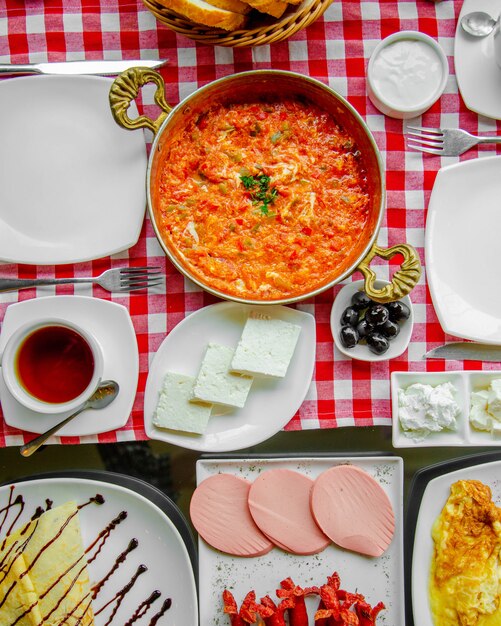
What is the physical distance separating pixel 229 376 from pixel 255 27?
1.35 m

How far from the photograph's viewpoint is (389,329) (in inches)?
89.5

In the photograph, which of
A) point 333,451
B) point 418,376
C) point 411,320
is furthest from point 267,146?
point 333,451

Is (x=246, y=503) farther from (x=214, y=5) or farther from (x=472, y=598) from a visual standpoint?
(x=214, y=5)

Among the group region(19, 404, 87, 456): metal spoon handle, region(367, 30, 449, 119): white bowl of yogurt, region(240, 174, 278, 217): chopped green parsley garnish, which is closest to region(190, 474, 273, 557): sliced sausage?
region(19, 404, 87, 456): metal spoon handle

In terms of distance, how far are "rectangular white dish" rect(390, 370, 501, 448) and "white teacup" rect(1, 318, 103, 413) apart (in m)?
1.21

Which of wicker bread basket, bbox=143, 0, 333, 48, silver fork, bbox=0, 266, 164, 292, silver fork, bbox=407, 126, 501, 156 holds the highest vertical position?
wicker bread basket, bbox=143, 0, 333, 48

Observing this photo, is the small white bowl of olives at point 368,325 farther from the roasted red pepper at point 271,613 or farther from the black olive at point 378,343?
the roasted red pepper at point 271,613

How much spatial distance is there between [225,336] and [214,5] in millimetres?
1244

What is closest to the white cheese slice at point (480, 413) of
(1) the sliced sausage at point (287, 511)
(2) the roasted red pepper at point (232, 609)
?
(1) the sliced sausage at point (287, 511)

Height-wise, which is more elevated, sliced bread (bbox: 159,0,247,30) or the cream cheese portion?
sliced bread (bbox: 159,0,247,30)

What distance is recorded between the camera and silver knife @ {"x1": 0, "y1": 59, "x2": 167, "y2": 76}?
229cm

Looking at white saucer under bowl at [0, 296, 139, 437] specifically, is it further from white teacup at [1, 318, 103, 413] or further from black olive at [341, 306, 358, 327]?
black olive at [341, 306, 358, 327]

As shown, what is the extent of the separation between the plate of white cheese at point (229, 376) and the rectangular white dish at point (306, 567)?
188mm

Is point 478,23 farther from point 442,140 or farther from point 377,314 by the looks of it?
point 377,314
